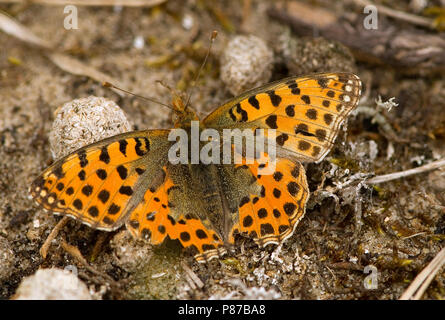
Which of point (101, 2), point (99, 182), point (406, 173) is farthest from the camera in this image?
point (101, 2)

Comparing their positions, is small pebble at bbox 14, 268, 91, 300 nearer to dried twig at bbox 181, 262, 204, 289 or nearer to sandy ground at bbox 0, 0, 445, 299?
sandy ground at bbox 0, 0, 445, 299

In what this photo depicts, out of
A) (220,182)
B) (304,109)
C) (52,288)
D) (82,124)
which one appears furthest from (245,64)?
(52,288)

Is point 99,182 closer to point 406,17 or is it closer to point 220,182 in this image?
point 220,182

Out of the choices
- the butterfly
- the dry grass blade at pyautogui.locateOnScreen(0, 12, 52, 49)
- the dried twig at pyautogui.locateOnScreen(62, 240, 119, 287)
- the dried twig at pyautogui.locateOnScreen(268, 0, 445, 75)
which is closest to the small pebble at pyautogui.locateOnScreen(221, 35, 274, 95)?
the dried twig at pyautogui.locateOnScreen(268, 0, 445, 75)

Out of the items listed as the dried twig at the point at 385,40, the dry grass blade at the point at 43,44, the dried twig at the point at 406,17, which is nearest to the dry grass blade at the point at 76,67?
the dry grass blade at the point at 43,44
